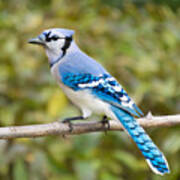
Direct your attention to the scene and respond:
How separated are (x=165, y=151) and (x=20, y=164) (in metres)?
1.11

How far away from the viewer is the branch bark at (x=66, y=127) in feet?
7.13

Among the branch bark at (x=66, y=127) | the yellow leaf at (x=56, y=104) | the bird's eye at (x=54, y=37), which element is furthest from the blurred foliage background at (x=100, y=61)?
the bird's eye at (x=54, y=37)

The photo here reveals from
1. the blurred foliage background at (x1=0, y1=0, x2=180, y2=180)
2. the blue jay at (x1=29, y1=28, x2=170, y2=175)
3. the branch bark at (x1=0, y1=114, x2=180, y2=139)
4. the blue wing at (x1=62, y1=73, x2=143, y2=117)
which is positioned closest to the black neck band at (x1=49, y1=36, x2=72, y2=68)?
the blue jay at (x1=29, y1=28, x2=170, y2=175)

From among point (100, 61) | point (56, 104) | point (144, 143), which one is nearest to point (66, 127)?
point (144, 143)

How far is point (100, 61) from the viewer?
12.4 feet

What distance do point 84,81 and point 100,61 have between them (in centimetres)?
130

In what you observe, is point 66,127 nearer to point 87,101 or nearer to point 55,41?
point 87,101

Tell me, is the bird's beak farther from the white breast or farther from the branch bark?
the branch bark

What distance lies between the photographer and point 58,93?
344 cm

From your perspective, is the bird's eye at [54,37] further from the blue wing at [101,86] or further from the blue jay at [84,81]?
the blue wing at [101,86]

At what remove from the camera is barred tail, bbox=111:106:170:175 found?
1.97 m

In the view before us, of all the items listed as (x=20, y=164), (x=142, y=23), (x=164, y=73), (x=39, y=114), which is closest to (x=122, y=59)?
(x=164, y=73)

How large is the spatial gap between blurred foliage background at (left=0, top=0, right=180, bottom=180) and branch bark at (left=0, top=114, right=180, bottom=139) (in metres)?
0.74

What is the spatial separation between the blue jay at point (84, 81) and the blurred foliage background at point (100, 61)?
0.77 metres
